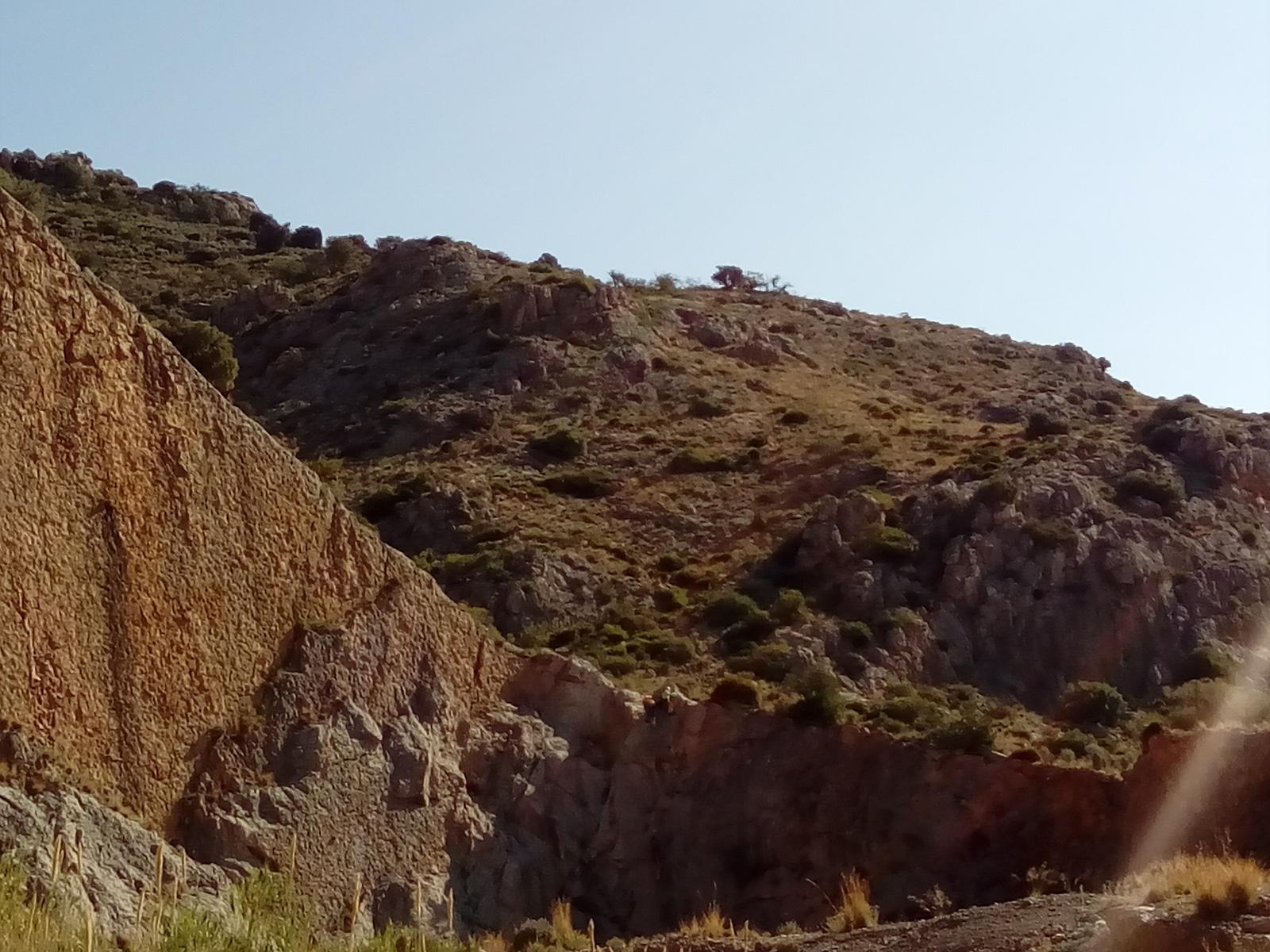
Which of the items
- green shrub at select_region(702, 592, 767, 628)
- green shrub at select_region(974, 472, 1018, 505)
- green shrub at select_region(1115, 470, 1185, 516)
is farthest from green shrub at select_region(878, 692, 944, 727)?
green shrub at select_region(1115, 470, 1185, 516)

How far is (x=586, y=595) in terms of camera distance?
1248 inches

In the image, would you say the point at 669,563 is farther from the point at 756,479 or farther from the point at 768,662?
the point at 768,662

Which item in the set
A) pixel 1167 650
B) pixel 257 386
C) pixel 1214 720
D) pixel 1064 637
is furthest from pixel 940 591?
pixel 257 386

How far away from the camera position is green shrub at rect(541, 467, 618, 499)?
1489 inches

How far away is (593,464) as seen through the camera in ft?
130

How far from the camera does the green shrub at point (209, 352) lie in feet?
143

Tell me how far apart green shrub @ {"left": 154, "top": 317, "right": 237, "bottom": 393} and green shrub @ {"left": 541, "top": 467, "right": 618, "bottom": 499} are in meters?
10.2

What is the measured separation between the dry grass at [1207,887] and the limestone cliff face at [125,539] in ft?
32.5

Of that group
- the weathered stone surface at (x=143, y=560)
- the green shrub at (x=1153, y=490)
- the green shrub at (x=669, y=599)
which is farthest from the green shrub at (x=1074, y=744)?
the green shrub at (x=1153, y=490)

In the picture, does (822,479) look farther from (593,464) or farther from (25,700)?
(25,700)

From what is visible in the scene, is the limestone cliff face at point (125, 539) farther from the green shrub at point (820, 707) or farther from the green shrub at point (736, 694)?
the green shrub at point (820, 707)

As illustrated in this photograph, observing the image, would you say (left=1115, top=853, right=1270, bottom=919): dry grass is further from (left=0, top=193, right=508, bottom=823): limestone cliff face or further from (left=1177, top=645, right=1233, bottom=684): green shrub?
(left=1177, top=645, right=1233, bottom=684): green shrub

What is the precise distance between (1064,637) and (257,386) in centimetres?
2574

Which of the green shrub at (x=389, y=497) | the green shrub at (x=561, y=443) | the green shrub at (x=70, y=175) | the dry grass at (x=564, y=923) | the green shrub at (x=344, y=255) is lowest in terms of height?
the dry grass at (x=564, y=923)
